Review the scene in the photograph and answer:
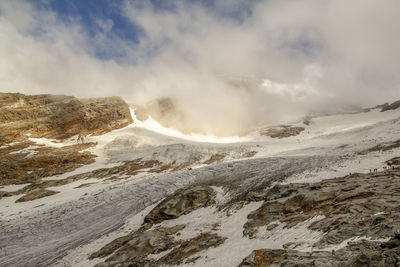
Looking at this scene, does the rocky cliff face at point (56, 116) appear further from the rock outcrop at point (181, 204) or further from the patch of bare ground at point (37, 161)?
the rock outcrop at point (181, 204)

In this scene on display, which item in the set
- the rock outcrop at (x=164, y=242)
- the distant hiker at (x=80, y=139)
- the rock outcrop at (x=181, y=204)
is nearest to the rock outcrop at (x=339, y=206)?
the rock outcrop at (x=164, y=242)

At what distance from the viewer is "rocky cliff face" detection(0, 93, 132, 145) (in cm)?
7344

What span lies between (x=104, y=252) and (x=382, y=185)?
19.5 metres

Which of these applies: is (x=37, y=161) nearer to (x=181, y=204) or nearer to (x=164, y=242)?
(x=181, y=204)

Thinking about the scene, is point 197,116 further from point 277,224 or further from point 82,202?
point 277,224

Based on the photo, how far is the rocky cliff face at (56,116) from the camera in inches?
2891

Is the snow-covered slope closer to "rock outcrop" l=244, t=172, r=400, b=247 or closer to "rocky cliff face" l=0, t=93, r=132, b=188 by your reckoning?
"rock outcrop" l=244, t=172, r=400, b=247

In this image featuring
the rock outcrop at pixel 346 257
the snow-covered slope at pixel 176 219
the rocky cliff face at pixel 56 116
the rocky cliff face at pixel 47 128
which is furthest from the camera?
the rocky cliff face at pixel 56 116

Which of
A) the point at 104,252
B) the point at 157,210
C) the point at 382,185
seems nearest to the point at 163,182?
the point at 157,210

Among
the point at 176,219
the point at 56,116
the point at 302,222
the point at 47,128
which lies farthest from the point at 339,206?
the point at 56,116

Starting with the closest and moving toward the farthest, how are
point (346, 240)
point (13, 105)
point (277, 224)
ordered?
1. point (346, 240)
2. point (277, 224)
3. point (13, 105)

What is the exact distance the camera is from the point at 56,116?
8038 centimetres

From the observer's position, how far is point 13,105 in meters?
77.6

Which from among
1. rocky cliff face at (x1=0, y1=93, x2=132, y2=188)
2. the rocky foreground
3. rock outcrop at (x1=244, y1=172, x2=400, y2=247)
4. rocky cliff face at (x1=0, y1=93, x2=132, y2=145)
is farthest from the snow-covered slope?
rocky cliff face at (x1=0, y1=93, x2=132, y2=145)
